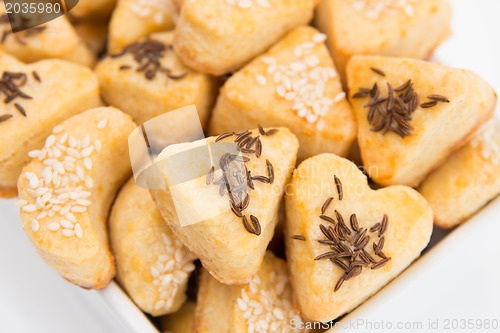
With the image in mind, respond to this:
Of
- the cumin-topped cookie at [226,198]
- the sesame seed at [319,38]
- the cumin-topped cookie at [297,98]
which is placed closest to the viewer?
the cumin-topped cookie at [226,198]

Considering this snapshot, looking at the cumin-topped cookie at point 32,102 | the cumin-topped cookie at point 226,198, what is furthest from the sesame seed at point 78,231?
the cumin-topped cookie at point 32,102

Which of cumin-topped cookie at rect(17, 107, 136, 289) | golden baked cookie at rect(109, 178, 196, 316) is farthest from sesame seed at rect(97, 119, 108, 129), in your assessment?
golden baked cookie at rect(109, 178, 196, 316)

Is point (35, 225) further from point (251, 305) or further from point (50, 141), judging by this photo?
point (251, 305)

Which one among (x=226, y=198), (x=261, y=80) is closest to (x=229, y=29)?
(x=261, y=80)

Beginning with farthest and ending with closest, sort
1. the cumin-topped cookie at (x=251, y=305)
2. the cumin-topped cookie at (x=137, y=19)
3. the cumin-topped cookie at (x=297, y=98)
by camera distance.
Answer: the cumin-topped cookie at (x=137, y=19)
the cumin-topped cookie at (x=297, y=98)
the cumin-topped cookie at (x=251, y=305)

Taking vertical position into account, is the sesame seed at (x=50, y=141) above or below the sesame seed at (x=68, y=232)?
above

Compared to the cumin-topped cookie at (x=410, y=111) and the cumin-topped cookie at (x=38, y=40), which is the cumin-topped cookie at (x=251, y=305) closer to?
the cumin-topped cookie at (x=410, y=111)
